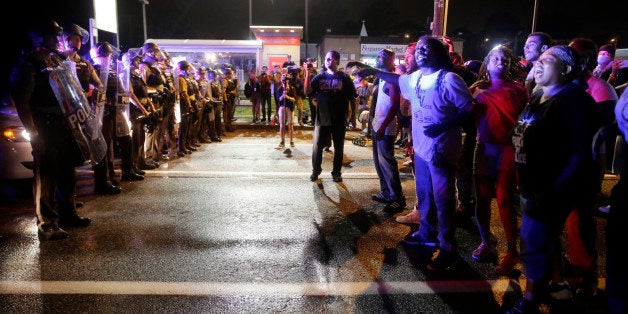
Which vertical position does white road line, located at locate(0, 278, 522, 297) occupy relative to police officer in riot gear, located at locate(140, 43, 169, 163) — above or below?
below

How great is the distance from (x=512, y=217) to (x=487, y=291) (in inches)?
31.0

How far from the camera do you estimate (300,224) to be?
17.0 feet

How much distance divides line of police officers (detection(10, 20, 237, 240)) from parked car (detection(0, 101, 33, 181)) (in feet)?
2.97

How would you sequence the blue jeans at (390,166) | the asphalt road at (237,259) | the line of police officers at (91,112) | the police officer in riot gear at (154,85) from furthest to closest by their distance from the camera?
the police officer in riot gear at (154,85) < the blue jeans at (390,166) < the line of police officers at (91,112) < the asphalt road at (237,259)

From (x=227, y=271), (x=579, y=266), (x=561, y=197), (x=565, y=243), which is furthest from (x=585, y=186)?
(x=227, y=271)

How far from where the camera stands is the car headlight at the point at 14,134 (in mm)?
5949

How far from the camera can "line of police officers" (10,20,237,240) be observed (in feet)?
14.5

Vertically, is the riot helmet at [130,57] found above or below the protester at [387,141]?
above

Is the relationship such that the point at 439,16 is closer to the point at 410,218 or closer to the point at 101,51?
the point at 410,218

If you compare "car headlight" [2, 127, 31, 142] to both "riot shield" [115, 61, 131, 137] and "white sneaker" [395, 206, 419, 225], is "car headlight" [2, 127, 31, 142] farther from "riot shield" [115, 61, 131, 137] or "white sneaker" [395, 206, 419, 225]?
"white sneaker" [395, 206, 419, 225]

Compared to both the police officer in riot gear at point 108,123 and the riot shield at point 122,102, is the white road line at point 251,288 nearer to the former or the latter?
the police officer in riot gear at point 108,123

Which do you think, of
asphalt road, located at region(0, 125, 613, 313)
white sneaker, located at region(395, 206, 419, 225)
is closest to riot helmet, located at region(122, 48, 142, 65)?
asphalt road, located at region(0, 125, 613, 313)

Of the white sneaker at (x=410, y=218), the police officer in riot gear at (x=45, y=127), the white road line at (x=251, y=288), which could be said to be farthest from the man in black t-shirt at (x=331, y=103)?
the white road line at (x=251, y=288)

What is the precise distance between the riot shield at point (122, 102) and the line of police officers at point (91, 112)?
0.05 ft
